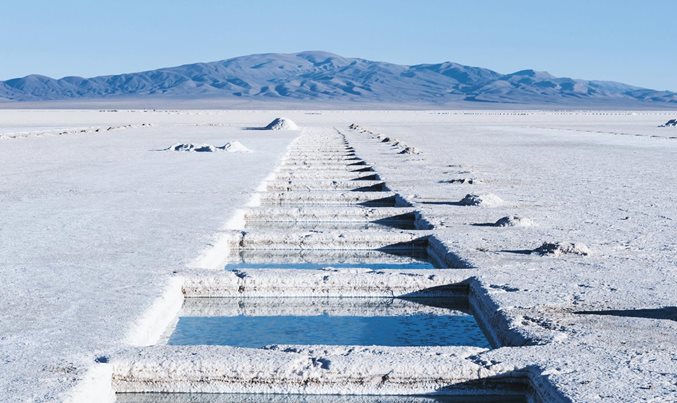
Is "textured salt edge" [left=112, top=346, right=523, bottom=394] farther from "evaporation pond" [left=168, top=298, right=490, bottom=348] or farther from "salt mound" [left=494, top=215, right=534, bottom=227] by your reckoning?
"salt mound" [left=494, top=215, right=534, bottom=227]

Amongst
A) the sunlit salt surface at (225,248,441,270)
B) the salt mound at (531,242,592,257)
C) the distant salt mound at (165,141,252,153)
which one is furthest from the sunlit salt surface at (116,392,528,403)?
the distant salt mound at (165,141,252,153)

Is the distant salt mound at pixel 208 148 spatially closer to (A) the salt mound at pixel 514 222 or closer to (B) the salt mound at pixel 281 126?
(A) the salt mound at pixel 514 222

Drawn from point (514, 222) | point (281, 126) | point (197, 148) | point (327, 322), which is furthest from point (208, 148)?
point (281, 126)

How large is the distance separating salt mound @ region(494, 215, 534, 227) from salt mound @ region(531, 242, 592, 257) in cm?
136

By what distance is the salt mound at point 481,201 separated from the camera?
351 inches

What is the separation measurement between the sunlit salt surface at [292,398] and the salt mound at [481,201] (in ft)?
18.2

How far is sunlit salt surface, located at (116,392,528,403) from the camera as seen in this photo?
334cm

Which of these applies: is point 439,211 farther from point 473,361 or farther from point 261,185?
point 473,361

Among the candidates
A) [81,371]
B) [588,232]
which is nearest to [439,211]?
[588,232]

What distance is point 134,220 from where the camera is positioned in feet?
25.1

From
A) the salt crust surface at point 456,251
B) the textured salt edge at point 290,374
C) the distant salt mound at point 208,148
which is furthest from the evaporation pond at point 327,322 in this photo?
the distant salt mound at point 208,148

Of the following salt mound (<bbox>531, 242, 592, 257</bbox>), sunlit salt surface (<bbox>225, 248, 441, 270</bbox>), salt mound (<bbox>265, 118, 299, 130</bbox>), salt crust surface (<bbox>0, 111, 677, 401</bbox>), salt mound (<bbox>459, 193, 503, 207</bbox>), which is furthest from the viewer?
salt mound (<bbox>265, 118, 299, 130</bbox>)

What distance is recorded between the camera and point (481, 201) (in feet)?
29.3

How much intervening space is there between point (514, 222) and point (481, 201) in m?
1.53
